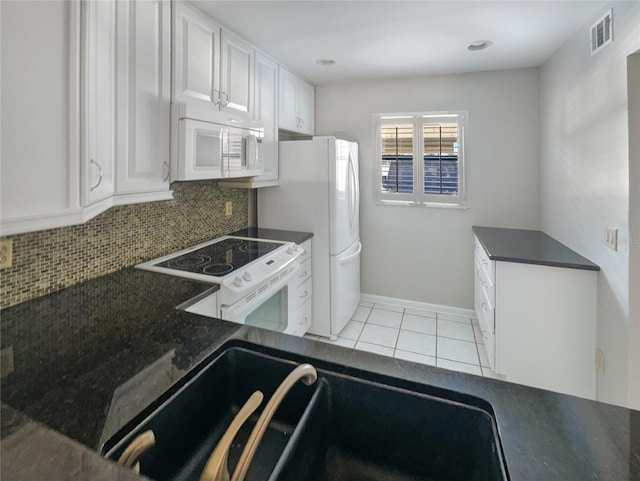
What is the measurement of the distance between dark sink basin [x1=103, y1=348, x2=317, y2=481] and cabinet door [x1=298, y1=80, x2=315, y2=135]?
9.42ft

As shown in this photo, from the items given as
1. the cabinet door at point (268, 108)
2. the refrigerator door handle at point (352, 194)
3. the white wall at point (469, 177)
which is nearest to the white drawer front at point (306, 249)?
the refrigerator door handle at point (352, 194)

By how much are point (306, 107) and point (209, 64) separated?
1611 millimetres

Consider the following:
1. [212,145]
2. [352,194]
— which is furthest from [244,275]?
[352,194]

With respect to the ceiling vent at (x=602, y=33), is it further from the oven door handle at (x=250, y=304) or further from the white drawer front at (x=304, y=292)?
the white drawer front at (x=304, y=292)

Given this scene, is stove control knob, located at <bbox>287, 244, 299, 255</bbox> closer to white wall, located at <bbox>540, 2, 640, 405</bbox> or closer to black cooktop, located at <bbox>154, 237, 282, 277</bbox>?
black cooktop, located at <bbox>154, 237, 282, 277</bbox>

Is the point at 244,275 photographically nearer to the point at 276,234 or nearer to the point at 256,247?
the point at 256,247

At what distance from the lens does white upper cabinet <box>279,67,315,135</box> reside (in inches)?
118

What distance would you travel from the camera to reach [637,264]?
1.63 metres

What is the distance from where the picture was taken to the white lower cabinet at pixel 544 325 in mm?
2014

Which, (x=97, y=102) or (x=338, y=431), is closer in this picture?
(x=338, y=431)

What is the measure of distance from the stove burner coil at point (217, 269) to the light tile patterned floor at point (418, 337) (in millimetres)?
1355

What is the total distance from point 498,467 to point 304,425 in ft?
1.24

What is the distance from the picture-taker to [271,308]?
227cm

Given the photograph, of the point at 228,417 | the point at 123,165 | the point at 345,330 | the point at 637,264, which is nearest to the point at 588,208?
the point at 637,264
